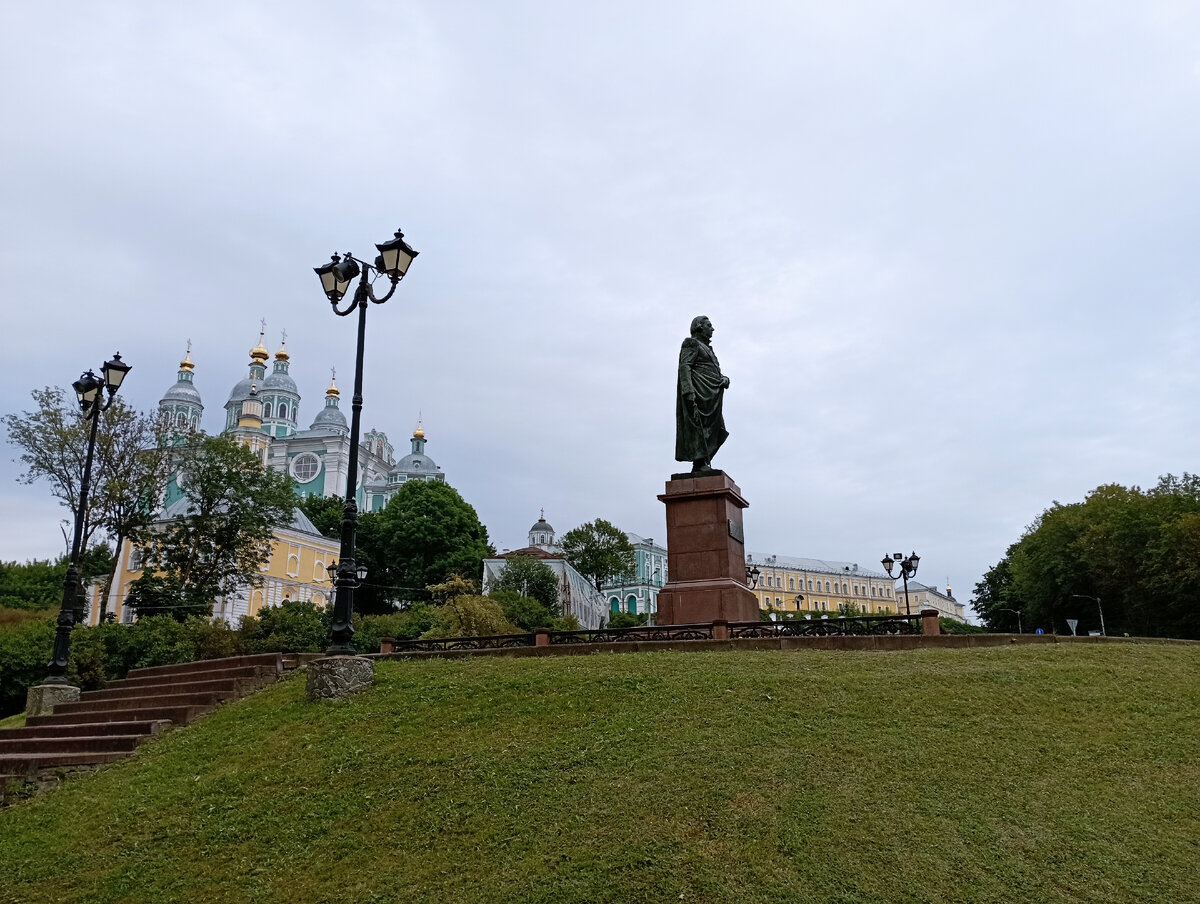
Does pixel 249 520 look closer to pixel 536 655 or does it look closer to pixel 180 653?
pixel 180 653

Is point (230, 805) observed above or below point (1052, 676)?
below

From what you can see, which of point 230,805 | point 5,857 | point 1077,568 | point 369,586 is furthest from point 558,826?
point 369,586

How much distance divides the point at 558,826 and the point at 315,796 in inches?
112

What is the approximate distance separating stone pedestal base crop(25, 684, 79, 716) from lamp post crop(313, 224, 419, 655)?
6356mm

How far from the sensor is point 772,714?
10.4m

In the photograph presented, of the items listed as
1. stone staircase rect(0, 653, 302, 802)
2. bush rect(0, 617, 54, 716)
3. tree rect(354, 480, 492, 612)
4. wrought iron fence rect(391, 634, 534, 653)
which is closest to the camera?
stone staircase rect(0, 653, 302, 802)

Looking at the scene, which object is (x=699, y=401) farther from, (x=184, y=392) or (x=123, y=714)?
(x=184, y=392)

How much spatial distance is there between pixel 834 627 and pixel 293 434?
260ft

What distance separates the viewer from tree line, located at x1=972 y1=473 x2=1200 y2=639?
134 ft

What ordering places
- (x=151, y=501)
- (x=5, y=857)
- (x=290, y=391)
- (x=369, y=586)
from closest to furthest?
(x=5, y=857) < (x=151, y=501) < (x=369, y=586) < (x=290, y=391)

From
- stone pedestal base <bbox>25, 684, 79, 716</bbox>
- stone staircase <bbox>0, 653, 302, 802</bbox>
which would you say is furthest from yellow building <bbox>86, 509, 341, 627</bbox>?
stone staircase <bbox>0, 653, 302, 802</bbox>

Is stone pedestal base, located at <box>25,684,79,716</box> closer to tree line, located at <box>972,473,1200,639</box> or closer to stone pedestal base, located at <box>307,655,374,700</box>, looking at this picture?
stone pedestal base, located at <box>307,655,374,700</box>

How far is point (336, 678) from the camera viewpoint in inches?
491

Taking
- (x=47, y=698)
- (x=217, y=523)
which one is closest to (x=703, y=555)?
(x=47, y=698)
